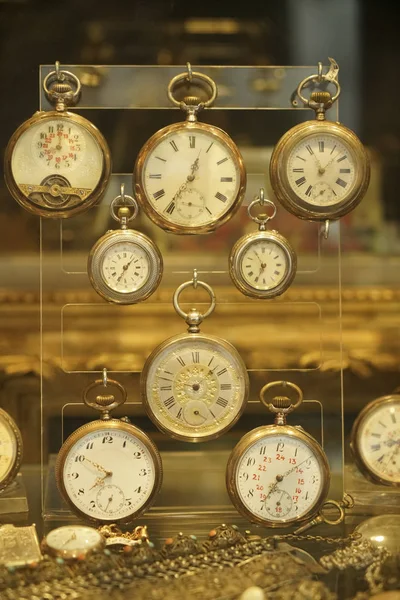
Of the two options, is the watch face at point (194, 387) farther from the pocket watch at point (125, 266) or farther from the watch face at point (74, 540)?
the watch face at point (74, 540)

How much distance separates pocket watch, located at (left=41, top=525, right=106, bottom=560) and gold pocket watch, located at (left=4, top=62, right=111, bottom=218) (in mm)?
1062

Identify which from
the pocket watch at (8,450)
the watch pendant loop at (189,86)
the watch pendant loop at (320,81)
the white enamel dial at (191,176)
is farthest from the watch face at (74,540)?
the watch pendant loop at (320,81)

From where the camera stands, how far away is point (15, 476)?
306 centimetres

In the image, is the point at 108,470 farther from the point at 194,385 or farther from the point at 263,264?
the point at 263,264

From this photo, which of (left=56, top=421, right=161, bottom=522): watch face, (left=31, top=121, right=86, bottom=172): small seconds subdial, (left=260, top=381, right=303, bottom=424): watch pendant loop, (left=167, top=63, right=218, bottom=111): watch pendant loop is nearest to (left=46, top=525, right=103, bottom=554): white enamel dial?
(left=56, top=421, right=161, bottom=522): watch face

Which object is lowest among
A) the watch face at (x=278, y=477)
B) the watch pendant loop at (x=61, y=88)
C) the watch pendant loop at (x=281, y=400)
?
the watch face at (x=278, y=477)

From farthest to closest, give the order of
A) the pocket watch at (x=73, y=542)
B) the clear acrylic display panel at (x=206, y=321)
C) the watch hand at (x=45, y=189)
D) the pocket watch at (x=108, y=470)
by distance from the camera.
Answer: the clear acrylic display panel at (x=206, y=321), the watch hand at (x=45, y=189), the pocket watch at (x=108, y=470), the pocket watch at (x=73, y=542)

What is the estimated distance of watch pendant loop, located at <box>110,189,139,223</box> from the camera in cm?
310

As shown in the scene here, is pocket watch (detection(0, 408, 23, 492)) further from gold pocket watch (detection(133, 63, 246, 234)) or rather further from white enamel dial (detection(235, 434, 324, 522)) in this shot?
gold pocket watch (detection(133, 63, 246, 234))

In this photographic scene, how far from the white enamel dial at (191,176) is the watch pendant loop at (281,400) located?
615 mm

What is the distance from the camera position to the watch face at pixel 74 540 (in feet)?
8.72

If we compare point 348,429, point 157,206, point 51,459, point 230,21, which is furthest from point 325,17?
point 51,459

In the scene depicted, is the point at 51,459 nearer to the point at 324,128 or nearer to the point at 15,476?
the point at 15,476

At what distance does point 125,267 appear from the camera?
3.06 metres
